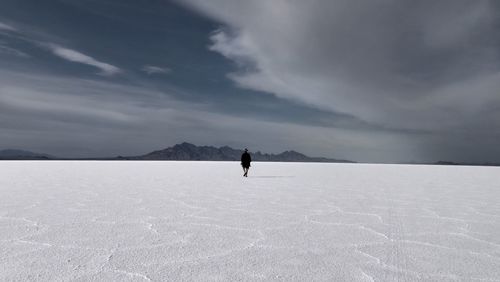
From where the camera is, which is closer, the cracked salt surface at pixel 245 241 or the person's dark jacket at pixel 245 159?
the cracked salt surface at pixel 245 241

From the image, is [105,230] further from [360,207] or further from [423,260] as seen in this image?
[360,207]

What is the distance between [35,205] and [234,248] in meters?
4.37

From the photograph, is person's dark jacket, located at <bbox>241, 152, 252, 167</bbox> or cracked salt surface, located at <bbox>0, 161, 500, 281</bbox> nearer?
cracked salt surface, located at <bbox>0, 161, 500, 281</bbox>

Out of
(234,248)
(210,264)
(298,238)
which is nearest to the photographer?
(210,264)

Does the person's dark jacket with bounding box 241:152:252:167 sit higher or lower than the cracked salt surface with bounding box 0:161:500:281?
higher

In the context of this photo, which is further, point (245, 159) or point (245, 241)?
point (245, 159)

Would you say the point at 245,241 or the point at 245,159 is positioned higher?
the point at 245,159

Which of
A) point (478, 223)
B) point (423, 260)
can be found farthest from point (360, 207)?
point (423, 260)

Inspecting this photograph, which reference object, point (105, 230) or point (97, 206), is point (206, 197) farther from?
point (105, 230)

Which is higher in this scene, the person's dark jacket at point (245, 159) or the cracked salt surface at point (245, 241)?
the person's dark jacket at point (245, 159)

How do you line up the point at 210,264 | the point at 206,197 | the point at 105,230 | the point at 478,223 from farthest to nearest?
the point at 206,197, the point at 478,223, the point at 105,230, the point at 210,264

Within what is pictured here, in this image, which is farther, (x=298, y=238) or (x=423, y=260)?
(x=298, y=238)

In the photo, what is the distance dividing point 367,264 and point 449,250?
1059 mm

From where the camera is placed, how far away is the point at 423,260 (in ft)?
10.5
